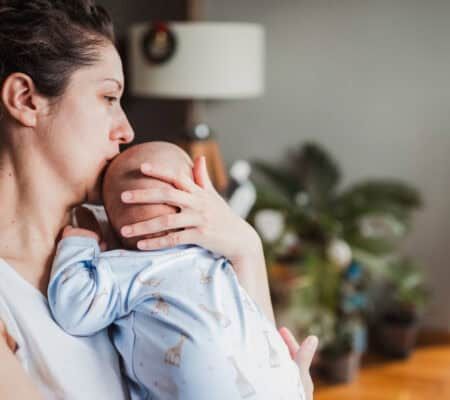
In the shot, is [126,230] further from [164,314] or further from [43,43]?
[43,43]

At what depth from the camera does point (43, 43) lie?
3.29 feet

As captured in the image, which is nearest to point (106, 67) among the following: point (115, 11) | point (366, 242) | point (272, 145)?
point (366, 242)

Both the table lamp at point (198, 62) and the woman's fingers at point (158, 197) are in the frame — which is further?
the table lamp at point (198, 62)

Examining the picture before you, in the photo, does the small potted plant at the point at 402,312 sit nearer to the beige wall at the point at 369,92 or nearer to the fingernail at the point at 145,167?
the beige wall at the point at 369,92

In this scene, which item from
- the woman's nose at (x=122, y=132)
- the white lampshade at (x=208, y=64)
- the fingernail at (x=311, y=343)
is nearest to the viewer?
the woman's nose at (x=122, y=132)

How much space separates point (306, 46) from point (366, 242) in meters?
1.06

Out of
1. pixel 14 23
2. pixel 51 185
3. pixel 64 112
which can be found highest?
pixel 14 23

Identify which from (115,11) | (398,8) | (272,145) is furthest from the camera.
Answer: (115,11)

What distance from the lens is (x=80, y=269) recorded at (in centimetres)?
100

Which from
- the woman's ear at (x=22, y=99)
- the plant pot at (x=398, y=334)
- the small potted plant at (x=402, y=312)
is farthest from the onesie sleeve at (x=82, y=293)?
the plant pot at (x=398, y=334)

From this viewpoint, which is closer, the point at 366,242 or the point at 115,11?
the point at 366,242

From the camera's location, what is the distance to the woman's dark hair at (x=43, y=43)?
100cm

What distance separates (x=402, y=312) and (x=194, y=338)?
2.74m

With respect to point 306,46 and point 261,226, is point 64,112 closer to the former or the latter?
point 261,226
